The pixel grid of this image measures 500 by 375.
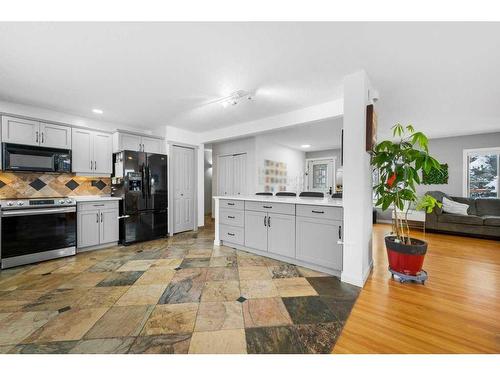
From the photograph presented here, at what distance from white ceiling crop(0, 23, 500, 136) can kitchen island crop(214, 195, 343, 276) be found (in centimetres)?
157

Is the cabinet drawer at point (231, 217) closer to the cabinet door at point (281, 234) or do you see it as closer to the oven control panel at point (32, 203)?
the cabinet door at point (281, 234)

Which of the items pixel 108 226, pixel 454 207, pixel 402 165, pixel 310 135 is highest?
pixel 310 135

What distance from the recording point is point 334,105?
10.7ft

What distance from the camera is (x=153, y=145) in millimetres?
4562

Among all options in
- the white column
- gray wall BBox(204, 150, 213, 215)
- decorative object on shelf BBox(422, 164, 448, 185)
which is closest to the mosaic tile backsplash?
gray wall BBox(204, 150, 213, 215)

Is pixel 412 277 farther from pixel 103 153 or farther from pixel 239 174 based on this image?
pixel 103 153

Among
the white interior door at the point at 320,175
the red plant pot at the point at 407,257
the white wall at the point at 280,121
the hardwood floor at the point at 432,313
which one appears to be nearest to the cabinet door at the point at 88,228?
the white wall at the point at 280,121

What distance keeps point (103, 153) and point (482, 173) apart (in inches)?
339

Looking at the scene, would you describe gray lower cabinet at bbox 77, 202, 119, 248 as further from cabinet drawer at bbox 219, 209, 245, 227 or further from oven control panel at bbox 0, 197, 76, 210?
cabinet drawer at bbox 219, 209, 245, 227

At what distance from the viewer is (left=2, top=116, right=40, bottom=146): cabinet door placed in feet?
9.97

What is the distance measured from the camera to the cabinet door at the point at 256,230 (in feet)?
10.6

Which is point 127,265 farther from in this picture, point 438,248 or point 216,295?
point 438,248

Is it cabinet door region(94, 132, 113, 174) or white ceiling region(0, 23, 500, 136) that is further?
cabinet door region(94, 132, 113, 174)

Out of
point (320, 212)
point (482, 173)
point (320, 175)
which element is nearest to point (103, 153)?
point (320, 212)
